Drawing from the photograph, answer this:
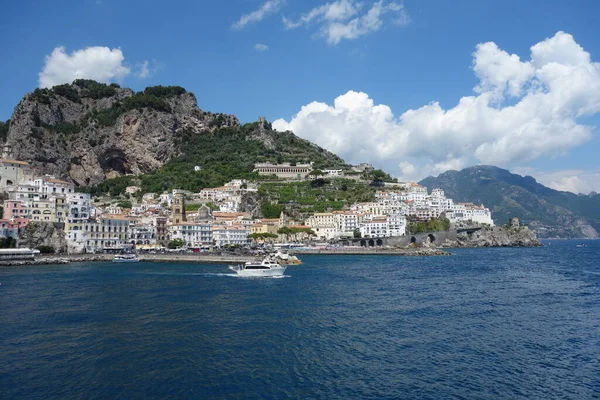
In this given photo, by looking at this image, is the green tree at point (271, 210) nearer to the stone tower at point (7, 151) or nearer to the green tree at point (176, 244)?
the green tree at point (176, 244)

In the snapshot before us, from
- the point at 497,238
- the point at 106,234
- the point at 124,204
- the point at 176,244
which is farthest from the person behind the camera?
Answer: the point at 497,238

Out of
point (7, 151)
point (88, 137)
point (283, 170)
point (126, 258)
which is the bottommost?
point (126, 258)

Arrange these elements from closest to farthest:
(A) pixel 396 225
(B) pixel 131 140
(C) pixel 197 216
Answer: (C) pixel 197 216
(A) pixel 396 225
(B) pixel 131 140

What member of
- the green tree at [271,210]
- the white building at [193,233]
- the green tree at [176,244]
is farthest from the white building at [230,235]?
the green tree at [271,210]

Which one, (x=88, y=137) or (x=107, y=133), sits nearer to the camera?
(x=88, y=137)

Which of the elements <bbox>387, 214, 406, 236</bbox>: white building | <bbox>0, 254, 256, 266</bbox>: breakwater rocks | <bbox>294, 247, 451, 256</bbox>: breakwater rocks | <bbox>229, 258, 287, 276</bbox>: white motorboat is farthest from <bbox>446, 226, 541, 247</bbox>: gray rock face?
<bbox>229, 258, 287, 276</bbox>: white motorboat

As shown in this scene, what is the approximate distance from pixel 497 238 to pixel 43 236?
7819cm

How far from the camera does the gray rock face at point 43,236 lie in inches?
2319

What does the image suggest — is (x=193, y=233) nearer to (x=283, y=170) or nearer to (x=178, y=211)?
(x=178, y=211)

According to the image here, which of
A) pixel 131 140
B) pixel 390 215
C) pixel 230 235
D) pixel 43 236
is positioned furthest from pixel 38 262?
pixel 131 140

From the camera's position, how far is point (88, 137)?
112 m

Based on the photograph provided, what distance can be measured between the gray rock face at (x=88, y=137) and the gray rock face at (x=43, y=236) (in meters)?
46.6

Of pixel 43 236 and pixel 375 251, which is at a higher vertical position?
pixel 43 236

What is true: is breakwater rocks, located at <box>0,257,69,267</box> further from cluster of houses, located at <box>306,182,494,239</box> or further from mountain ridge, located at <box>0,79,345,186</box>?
mountain ridge, located at <box>0,79,345,186</box>
